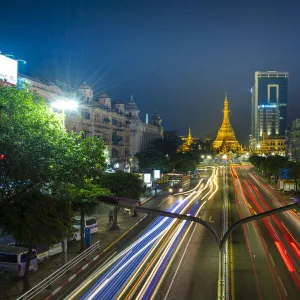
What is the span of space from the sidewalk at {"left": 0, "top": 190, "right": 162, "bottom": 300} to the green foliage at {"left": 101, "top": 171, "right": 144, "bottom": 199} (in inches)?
107

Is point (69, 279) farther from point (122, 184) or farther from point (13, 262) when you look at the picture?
point (122, 184)

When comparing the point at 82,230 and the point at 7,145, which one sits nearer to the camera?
the point at 7,145

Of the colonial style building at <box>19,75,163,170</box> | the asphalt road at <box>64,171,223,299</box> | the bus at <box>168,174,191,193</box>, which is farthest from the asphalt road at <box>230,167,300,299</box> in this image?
the colonial style building at <box>19,75,163,170</box>

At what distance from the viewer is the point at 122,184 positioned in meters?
34.1

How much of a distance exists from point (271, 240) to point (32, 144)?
16973 mm

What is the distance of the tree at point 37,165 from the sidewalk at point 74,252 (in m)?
1.03

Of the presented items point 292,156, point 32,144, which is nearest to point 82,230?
point 32,144

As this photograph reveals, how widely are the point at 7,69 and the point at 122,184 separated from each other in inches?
656

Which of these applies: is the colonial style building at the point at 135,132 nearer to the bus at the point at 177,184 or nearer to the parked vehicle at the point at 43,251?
the bus at the point at 177,184

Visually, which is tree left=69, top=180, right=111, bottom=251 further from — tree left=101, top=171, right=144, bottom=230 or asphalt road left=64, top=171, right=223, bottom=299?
tree left=101, top=171, right=144, bottom=230

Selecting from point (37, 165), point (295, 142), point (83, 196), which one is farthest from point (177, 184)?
point (295, 142)

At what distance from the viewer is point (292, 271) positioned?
20531 mm

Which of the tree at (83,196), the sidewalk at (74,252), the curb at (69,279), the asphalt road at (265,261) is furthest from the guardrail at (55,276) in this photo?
the asphalt road at (265,261)

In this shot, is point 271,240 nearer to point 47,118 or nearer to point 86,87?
point 47,118
